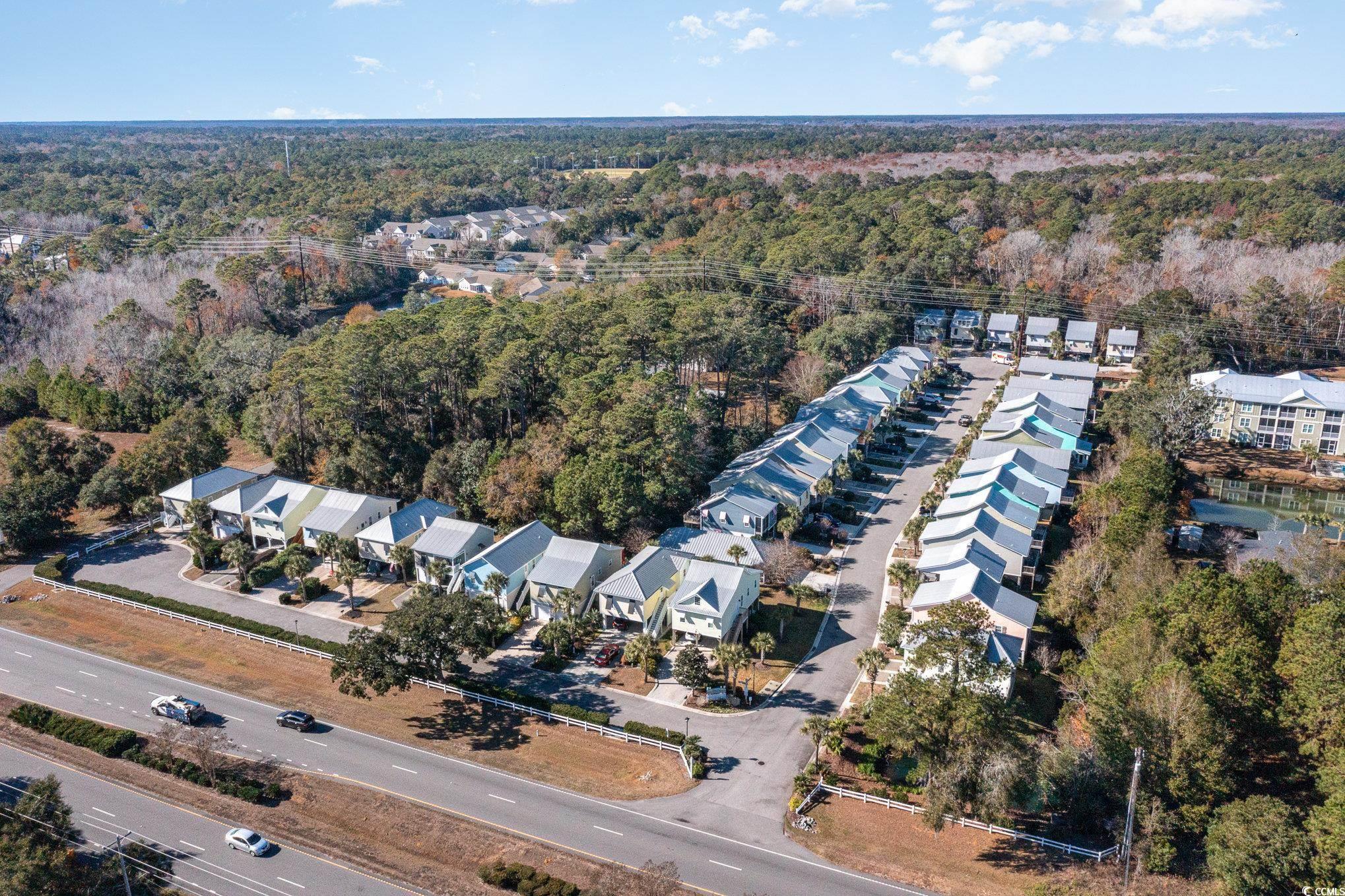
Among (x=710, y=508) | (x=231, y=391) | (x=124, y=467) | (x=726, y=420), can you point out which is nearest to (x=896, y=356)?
(x=726, y=420)

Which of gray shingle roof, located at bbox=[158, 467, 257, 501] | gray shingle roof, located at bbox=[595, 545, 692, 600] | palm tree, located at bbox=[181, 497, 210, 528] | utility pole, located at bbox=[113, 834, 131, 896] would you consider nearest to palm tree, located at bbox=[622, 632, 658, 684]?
gray shingle roof, located at bbox=[595, 545, 692, 600]

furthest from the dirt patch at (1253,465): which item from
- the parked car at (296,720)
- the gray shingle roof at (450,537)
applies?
the parked car at (296,720)

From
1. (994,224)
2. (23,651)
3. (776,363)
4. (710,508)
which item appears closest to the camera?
(23,651)

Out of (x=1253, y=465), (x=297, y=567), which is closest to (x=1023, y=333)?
(x=1253, y=465)

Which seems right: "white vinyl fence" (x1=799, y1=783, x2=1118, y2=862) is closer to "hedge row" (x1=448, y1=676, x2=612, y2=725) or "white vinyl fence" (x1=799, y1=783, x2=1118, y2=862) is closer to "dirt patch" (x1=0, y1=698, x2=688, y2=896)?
"dirt patch" (x1=0, y1=698, x2=688, y2=896)

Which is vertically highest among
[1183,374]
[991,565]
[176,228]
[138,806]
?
[176,228]

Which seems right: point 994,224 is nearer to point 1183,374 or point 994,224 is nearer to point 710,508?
point 1183,374
